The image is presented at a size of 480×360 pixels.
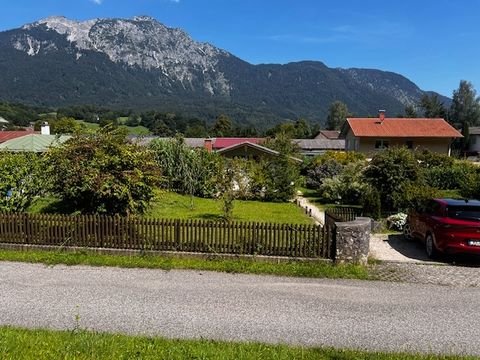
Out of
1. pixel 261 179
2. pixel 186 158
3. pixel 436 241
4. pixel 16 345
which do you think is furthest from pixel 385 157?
pixel 16 345

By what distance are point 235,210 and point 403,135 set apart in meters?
39.4

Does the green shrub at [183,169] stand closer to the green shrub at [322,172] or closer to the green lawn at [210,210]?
the green lawn at [210,210]

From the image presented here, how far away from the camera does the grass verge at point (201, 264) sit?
10.2 metres

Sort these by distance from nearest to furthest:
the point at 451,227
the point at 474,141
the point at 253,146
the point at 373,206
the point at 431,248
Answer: the point at 451,227 < the point at 431,248 < the point at 373,206 < the point at 253,146 < the point at 474,141

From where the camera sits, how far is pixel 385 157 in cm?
2105

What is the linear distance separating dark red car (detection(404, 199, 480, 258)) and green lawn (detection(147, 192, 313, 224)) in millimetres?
6878

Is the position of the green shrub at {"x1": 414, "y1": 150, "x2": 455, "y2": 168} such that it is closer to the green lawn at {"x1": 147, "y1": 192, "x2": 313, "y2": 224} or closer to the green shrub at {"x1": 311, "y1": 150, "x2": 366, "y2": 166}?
the green shrub at {"x1": 311, "y1": 150, "x2": 366, "y2": 166}

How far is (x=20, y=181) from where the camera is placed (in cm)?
1477

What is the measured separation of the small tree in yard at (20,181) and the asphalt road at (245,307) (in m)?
4.78

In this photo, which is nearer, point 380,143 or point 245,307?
point 245,307

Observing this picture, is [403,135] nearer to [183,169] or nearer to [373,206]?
[183,169]

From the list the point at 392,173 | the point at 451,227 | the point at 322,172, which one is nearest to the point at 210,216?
the point at 392,173

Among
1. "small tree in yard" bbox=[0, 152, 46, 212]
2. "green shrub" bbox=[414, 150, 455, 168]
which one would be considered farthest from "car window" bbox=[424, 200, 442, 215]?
"green shrub" bbox=[414, 150, 455, 168]

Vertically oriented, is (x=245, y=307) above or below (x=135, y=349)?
below
